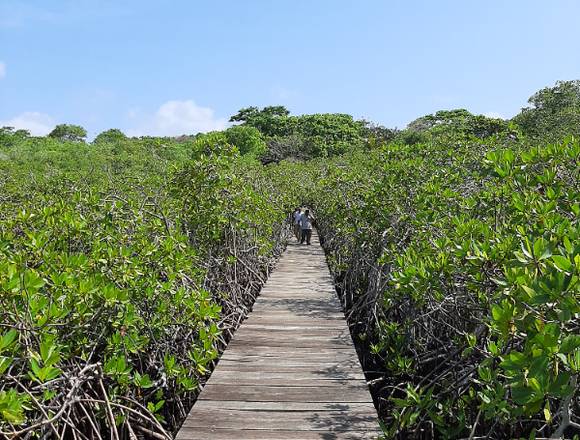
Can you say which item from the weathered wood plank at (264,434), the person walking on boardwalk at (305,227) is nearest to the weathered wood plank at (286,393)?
the weathered wood plank at (264,434)

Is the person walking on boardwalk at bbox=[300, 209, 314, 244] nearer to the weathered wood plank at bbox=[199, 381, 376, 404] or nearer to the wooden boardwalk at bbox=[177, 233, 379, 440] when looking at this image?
the wooden boardwalk at bbox=[177, 233, 379, 440]

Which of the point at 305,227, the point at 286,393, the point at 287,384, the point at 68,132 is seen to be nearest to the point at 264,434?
the point at 286,393

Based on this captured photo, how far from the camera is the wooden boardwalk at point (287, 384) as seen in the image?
7.43 ft

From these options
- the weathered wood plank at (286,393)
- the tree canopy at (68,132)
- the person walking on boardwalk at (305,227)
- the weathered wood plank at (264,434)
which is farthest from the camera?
the tree canopy at (68,132)

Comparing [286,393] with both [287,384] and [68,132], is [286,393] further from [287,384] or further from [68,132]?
[68,132]

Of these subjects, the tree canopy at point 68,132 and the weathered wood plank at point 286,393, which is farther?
the tree canopy at point 68,132

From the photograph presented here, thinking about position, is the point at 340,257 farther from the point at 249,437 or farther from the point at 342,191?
the point at 249,437

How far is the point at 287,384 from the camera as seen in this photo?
2795 mm

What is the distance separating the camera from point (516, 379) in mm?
1101

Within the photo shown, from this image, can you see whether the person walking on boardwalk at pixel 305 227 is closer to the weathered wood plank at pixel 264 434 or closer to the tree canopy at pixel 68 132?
the weathered wood plank at pixel 264 434

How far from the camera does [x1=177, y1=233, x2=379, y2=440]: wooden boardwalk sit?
89.2 inches

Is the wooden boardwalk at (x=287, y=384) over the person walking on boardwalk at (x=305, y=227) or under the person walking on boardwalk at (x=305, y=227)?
under

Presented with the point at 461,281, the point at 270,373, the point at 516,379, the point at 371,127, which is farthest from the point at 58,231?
the point at 371,127

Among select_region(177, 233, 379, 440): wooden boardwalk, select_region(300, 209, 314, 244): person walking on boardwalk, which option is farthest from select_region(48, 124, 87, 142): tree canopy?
select_region(177, 233, 379, 440): wooden boardwalk
